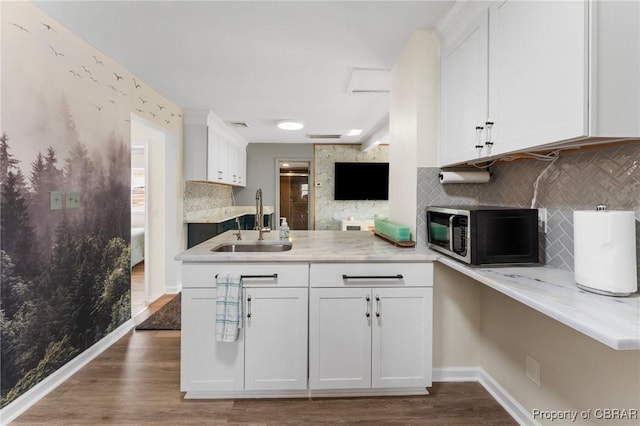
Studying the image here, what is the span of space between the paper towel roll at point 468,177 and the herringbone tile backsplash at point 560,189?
77 mm

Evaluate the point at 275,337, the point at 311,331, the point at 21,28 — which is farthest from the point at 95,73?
the point at 311,331

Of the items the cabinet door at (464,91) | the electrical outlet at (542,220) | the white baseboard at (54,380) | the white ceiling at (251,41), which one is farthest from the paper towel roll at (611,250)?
the white baseboard at (54,380)

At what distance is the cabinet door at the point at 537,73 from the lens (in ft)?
3.58

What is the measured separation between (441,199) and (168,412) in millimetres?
2116

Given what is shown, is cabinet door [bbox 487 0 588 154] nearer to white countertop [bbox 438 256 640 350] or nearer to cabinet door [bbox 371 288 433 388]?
white countertop [bbox 438 256 640 350]

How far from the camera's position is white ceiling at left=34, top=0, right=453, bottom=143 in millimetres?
1975

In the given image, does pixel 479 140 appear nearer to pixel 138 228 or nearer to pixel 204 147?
pixel 204 147

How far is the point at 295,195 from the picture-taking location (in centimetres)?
777

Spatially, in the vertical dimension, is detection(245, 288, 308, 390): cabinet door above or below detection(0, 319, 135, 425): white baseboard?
above

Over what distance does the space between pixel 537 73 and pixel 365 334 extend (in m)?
1.52

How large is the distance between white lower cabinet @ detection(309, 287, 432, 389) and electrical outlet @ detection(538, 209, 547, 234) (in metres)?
0.68

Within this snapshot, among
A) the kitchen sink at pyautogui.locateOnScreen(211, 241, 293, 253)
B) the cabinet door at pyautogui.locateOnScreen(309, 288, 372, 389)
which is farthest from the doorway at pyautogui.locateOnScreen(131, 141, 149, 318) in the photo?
the cabinet door at pyautogui.locateOnScreen(309, 288, 372, 389)

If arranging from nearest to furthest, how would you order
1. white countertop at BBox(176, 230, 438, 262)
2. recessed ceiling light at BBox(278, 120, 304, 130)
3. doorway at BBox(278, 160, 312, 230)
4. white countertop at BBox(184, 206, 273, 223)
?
white countertop at BBox(176, 230, 438, 262) < white countertop at BBox(184, 206, 273, 223) < recessed ceiling light at BBox(278, 120, 304, 130) < doorway at BBox(278, 160, 312, 230)

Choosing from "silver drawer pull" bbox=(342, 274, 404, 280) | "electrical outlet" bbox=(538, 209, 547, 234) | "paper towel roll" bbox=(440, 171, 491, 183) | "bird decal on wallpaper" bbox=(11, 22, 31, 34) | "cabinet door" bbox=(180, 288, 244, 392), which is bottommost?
"cabinet door" bbox=(180, 288, 244, 392)
